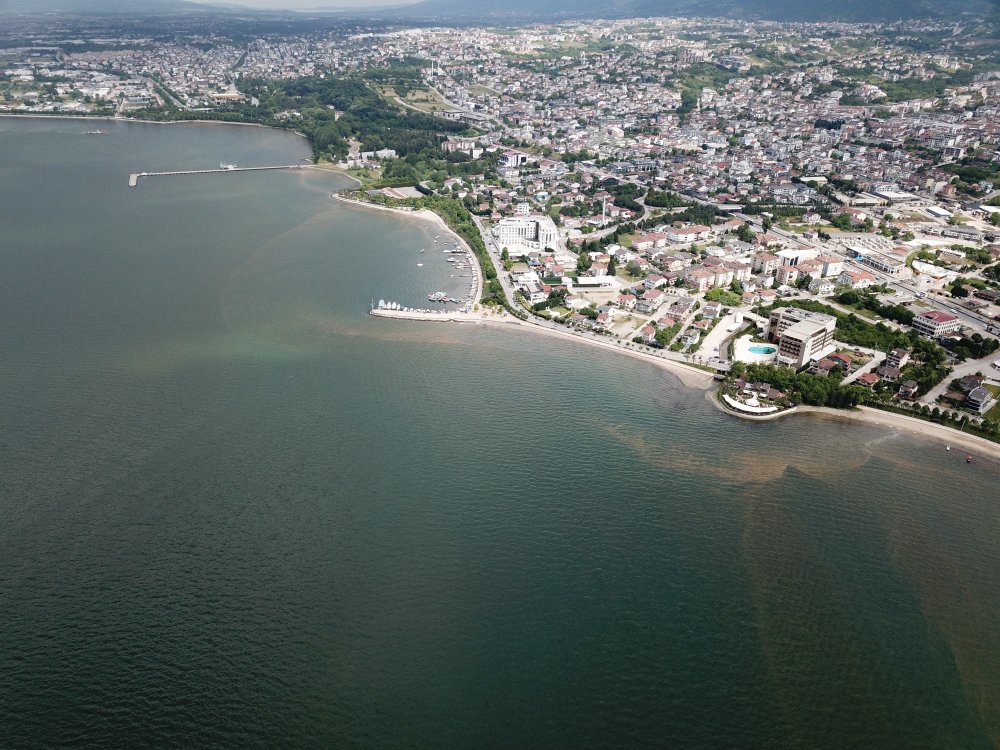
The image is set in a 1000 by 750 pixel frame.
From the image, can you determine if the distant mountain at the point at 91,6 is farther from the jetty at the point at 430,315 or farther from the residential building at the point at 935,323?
the residential building at the point at 935,323

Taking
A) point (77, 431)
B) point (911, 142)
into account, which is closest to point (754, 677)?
point (77, 431)

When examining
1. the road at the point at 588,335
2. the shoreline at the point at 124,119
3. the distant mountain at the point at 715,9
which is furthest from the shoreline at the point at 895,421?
the distant mountain at the point at 715,9

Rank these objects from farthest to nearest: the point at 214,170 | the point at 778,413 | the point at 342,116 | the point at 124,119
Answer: the point at 124,119
the point at 342,116
the point at 214,170
the point at 778,413

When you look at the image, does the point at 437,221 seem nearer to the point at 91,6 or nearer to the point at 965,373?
the point at 965,373

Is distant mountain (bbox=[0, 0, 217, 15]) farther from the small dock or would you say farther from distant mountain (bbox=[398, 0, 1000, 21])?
the small dock

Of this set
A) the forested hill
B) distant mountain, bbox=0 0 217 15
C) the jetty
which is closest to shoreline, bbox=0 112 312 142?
the forested hill

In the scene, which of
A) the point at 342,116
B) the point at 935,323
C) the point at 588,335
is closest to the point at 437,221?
the point at 588,335
